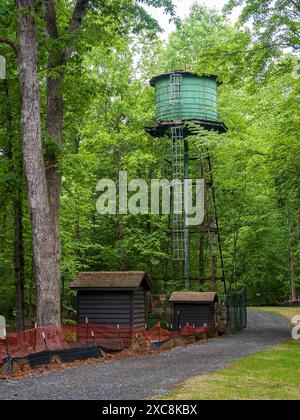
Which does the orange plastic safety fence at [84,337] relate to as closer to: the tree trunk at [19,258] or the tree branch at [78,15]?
the tree trunk at [19,258]

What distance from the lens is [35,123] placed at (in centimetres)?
1750

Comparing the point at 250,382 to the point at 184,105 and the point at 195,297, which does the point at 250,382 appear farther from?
the point at 184,105

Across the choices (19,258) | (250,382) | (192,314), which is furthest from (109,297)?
(250,382)

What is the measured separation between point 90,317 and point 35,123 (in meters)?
8.43

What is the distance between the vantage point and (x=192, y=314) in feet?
87.7

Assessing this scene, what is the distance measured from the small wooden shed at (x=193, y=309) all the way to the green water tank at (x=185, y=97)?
9.17m

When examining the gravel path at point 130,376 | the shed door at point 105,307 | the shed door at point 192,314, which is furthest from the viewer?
the shed door at point 192,314

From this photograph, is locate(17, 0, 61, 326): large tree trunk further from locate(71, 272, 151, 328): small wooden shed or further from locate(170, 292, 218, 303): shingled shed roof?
locate(170, 292, 218, 303): shingled shed roof

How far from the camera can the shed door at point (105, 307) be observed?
71.1ft

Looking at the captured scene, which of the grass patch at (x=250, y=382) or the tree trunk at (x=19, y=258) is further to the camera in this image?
the tree trunk at (x=19, y=258)

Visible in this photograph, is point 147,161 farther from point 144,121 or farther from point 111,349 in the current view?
point 111,349

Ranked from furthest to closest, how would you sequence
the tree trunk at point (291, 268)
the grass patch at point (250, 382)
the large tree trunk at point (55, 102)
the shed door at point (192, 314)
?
the tree trunk at point (291, 268)
the shed door at point (192, 314)
the large tree trunk at point (55, 102)
the grass patch at point (250, 382)

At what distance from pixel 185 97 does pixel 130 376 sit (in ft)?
61.7

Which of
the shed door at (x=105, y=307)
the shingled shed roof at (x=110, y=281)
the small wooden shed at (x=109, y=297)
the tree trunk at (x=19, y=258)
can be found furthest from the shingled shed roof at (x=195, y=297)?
the tree trunk at (x=19, y=258)
